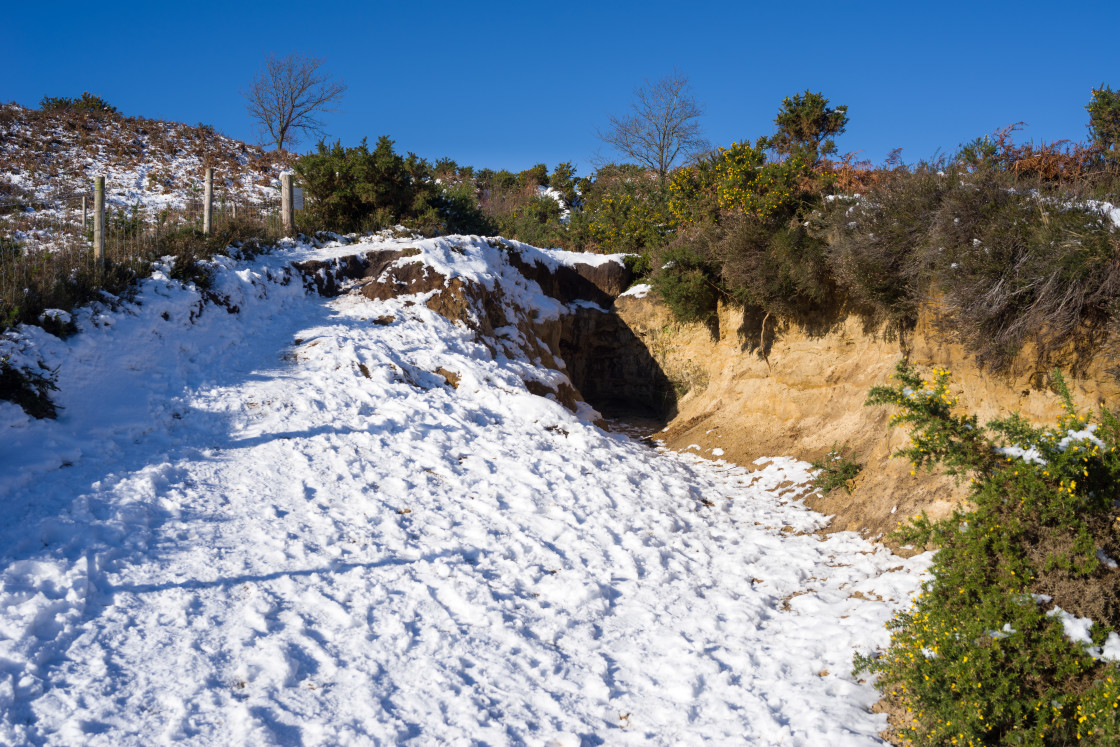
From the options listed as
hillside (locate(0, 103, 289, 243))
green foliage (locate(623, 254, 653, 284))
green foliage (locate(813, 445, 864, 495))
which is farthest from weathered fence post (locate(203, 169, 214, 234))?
green foliage (locate(813, 445, 864, 495))

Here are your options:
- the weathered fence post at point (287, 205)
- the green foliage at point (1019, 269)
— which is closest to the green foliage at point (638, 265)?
the weathered fence post at point (287, 205)

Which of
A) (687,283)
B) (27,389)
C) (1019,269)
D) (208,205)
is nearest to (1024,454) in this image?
(1019,269)

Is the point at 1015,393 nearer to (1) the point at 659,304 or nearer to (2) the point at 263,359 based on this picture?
(1) the point at 659,304

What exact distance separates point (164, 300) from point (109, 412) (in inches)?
95.0

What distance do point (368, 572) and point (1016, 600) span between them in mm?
4298

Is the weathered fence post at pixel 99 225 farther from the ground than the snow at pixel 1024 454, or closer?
farther from the ground

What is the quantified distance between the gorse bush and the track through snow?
0.49 meters

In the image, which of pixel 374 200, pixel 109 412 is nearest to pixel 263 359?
pixel 109 412

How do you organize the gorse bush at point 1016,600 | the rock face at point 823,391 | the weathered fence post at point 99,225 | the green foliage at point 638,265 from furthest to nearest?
1. the green foliage at point 638,265
2. the weathered fence post at point 99,225
3. the rock face at point 823,391
4. the gorse bush at point 1016,600

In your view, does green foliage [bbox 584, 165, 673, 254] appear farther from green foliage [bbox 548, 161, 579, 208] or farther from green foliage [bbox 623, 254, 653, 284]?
green foliage [bbox 548, 161, 579, 208]

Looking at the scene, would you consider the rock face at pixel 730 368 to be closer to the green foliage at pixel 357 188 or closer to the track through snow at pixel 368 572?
the track through snow at pixel 368 572

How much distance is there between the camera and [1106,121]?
24.8 feet

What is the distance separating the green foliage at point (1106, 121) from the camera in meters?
7.31

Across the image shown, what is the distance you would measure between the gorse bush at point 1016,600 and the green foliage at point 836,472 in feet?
13.2
